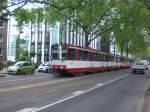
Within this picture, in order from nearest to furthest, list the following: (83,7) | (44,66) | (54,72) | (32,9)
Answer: (83,7) < (54,72) < (32,9) < (44,66)

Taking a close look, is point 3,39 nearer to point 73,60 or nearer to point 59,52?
point 73,60

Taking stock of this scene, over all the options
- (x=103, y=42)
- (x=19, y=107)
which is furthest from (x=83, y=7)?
(x=103, y=42)

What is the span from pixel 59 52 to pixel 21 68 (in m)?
8.87

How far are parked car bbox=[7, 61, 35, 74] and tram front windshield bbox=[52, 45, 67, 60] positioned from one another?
7.57m

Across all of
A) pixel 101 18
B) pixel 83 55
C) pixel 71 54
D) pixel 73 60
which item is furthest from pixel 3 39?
pixel 71 54

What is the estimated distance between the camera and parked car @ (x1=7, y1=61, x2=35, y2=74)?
4875 centimetres

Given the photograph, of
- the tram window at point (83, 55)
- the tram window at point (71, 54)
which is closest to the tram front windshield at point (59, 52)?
the tram window at point (71, 54)

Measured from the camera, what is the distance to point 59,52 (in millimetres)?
42062

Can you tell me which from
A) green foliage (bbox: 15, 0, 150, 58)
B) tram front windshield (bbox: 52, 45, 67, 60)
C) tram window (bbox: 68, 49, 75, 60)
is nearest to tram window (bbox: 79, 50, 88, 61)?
tram window (bbox: 68, 49, 75, 60)

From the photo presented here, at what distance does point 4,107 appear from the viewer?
16031mm

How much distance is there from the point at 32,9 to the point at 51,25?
2031cm

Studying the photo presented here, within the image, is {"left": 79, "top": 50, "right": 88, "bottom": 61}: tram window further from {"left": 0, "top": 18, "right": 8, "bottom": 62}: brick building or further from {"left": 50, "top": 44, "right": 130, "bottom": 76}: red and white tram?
{"left": 0, "top": 18, "right": 8, "bottom": 62}: brick building

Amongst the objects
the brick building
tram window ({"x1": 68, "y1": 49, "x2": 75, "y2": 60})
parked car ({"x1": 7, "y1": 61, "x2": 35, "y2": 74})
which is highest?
the brick building

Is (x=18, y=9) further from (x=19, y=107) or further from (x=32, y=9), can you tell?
(x=19, y=107)
